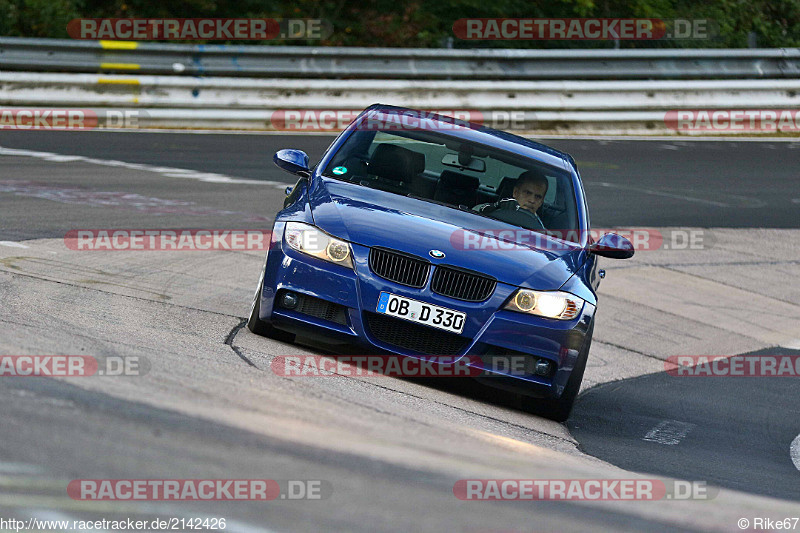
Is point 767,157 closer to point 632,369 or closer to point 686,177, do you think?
point 686,177

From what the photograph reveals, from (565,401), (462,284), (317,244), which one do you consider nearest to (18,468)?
(317,244)

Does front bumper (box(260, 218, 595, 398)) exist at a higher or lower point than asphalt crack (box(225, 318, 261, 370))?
higher

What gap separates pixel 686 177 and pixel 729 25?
10.3 m

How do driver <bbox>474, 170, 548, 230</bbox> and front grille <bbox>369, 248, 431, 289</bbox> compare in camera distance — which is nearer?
front grille <bbox>369, 248, 431, 289</bbox>

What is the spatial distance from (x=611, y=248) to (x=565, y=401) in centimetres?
115

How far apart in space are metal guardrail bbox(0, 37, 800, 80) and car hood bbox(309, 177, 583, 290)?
11234 millimetres

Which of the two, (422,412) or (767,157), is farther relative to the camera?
(767,157)

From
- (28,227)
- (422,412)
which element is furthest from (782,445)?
(28,227)

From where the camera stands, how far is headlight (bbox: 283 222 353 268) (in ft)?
22.0

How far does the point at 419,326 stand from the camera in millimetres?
6625

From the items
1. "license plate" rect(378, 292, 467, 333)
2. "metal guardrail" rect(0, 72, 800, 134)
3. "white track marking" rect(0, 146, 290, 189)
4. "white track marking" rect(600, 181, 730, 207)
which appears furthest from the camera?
"metal guardrail" rect(0, 72, 800, 134)

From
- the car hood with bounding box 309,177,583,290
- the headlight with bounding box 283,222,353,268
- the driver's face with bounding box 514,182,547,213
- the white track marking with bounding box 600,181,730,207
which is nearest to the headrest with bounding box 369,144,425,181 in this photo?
the car hood with bounding box 309,177,583,290

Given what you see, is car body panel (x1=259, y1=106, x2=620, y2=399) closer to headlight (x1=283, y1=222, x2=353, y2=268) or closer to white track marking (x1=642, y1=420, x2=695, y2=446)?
headlight (x1=283, y1=222, x2=353, y2=268)

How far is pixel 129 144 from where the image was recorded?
1580cm
